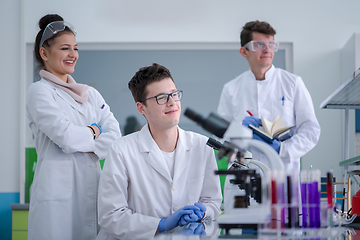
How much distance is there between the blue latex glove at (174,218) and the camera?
1.42 metres

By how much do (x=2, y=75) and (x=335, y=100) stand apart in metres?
3.26

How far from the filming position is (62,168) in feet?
6.54

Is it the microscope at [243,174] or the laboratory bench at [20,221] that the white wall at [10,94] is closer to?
the laboratory bench at [20,221]

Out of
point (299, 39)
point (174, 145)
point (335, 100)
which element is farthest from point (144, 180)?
point (299, 39)

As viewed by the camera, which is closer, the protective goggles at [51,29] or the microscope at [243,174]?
the microscope at [243,174]

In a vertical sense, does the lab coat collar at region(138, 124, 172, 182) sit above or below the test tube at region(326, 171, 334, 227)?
above

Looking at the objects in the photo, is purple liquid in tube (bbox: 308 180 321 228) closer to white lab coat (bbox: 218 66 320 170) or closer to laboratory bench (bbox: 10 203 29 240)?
white lab coat (bbox: 218 66 320 170)

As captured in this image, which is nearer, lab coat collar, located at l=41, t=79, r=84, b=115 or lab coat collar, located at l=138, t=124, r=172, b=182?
lab coat collar, located at l=138, t=124, r=172, b=182

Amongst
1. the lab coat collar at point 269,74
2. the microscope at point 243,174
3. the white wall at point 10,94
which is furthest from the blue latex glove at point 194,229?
the white wall at point 10,94

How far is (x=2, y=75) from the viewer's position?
12.9ft

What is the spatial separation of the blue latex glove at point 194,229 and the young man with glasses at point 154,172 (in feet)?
0.57

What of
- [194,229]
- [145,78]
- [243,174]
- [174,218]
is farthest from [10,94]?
[243,174]

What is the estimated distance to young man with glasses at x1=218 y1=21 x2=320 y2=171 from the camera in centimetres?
235

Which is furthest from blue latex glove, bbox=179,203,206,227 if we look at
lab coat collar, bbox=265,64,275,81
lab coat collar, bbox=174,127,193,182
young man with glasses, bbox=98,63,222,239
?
lab coat collar, bbox=265,64,275,81
